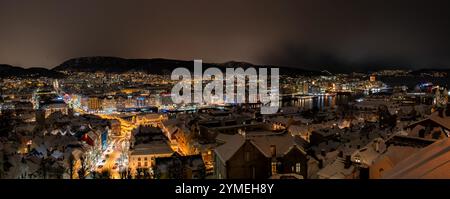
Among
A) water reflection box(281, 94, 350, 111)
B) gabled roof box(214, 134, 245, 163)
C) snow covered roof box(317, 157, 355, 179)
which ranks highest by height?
gabled roof box(214, 134, 245, 163)

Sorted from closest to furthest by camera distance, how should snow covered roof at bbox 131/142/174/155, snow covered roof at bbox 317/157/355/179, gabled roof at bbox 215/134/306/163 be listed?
snow covered roof at bbox 317/157/355/179 < gabled roof at bbox 215/134/306/163 < snow covered roof at bbox 131/142/174/155

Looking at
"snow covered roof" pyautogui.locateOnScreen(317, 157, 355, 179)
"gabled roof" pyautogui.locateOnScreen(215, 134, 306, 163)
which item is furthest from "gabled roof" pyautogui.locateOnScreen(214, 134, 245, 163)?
"snow covered roof" pyautogui.locateOnScreen(317, 157, 355, 179)

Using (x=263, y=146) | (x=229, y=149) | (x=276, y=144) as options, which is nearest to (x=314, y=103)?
(x=276, y=144)

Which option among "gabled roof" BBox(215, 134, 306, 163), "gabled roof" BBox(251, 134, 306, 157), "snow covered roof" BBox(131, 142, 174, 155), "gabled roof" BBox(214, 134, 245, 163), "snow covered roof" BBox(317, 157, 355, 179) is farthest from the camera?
"snow covered roof" BBox(131, 142, 174, 155)

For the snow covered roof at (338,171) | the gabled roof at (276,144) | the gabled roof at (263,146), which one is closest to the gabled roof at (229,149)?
the gabled roof at (263,146)

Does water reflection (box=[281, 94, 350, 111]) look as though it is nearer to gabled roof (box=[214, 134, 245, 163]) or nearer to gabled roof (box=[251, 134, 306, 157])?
gabled roof (box=[251, 134, 306, 157])

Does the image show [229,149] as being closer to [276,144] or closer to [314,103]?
[276,144]

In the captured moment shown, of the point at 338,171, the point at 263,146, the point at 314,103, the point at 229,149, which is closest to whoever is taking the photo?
the point at 338,171

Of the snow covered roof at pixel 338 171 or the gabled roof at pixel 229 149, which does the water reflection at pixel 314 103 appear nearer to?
the gabled roof at pixel 229 149
